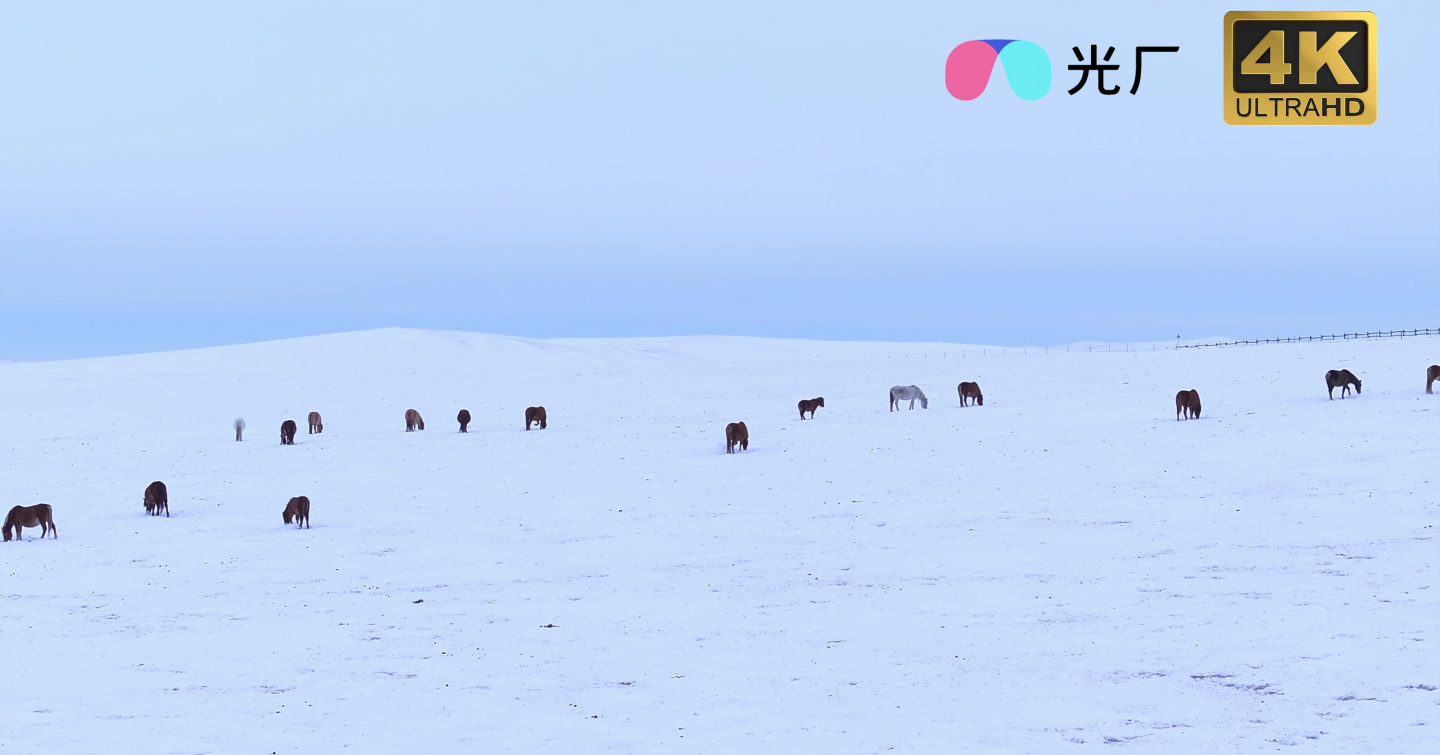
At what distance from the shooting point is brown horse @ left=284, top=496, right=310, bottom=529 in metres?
23.5

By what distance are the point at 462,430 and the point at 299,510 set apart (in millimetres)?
15230

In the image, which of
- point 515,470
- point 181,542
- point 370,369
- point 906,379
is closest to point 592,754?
point 181,542

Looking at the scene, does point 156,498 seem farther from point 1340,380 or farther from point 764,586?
point 1340,380

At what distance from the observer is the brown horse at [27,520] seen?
2302cm

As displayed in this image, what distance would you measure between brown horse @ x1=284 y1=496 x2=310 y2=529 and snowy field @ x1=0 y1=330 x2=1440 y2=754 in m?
0.68

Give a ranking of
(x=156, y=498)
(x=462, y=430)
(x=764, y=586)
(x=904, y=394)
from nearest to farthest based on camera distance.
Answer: (x=764, y=586) → (x=156, y=498) → (x=462, y=430) → (x=904, y=394)

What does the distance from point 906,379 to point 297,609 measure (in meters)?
38.4

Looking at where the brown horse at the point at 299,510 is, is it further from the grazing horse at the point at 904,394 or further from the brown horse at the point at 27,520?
the grazing horse at the point at 904,394

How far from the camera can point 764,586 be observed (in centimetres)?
1786

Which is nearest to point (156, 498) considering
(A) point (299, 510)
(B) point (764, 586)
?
(A) point (299, 510)

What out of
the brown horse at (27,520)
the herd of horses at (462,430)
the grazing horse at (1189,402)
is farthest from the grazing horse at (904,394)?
the brown horse at (27,520)

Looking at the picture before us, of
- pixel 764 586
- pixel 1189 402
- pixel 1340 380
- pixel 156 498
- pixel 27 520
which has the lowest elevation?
pixel 764 586

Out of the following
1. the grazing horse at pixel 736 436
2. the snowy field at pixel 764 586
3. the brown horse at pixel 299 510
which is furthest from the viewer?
the grazing horse at pixel 736 436

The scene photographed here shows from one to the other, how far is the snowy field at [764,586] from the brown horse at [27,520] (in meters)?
0.80
